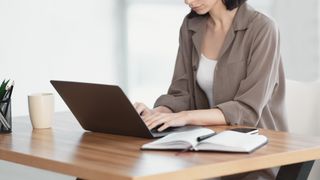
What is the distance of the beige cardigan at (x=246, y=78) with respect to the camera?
2.13 m

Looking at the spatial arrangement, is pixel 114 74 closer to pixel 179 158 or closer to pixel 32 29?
pixel 32 29

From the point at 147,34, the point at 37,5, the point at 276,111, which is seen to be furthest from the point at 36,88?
the point at 276,111

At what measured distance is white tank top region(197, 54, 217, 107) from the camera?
2361mm

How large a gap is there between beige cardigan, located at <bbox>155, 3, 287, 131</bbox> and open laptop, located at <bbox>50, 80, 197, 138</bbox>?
28cm

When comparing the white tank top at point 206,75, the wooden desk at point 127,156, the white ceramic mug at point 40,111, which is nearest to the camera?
the wooden desk at point 127,156

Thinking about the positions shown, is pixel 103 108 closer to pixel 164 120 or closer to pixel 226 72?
pixel 164 120

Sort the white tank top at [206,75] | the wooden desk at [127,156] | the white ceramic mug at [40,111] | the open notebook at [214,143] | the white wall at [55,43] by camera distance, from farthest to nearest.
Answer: the white wall at [55,43] → the white tank top at [206,75] → the white ceramic mug at [40,111] → the open notebook at [214,143] → the wooden desk at [127,156]

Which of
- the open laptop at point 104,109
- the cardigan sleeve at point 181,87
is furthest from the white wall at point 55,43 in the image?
the open laptop at point 104,109

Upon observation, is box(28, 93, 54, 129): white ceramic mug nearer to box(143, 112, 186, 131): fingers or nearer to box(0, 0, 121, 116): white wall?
box(143, 112, 186, 131): fingers

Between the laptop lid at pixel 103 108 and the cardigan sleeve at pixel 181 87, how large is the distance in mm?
485

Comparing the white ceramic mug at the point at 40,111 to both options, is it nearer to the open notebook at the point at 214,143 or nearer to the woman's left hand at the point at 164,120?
the woman's left hand at the point at 164,120

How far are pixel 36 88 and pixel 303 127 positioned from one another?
220cm

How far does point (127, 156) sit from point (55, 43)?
9.03 feet

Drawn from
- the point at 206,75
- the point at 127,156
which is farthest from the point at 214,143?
the point at 206,75
